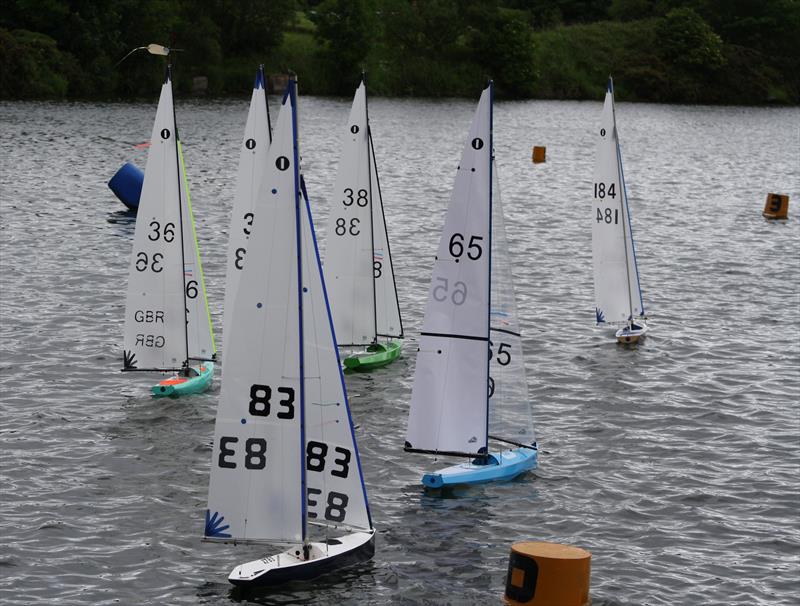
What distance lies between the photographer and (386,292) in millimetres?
31969

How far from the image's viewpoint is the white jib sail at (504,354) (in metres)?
22.7

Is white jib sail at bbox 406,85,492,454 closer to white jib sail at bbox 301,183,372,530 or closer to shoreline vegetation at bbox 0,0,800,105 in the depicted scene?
white jib sail at bbox 301,183,372,530

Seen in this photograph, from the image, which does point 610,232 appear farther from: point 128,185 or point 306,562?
point 128,185

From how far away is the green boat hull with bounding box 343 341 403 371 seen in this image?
105 feet

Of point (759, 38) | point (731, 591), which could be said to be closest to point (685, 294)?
point (731, 591)

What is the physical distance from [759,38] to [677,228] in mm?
111553

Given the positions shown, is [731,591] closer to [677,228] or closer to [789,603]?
[789,603]

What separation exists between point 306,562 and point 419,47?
425ft

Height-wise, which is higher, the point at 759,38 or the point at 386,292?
the point at 759,38

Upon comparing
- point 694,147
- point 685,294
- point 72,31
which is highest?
point 72,31

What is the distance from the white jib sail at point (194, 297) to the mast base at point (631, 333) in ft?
42.8

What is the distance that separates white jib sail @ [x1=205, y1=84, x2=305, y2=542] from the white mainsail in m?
0.01

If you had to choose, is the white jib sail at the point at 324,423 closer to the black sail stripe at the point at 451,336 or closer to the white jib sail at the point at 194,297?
the black sail stripe at the point at 451,336

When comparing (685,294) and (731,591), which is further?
(685,294)
